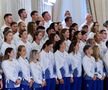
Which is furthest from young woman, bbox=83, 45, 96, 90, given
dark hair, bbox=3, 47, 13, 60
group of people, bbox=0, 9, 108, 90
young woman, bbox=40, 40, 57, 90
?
dark hair, bbox=3, 47, 13, 60

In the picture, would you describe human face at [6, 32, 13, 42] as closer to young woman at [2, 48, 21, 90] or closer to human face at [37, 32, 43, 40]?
young woman at [2, 48, 21, 90]

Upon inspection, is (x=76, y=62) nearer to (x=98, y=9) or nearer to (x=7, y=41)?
(x=7, y=41)

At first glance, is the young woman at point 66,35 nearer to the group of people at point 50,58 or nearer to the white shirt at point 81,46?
the group of people at point 50,58

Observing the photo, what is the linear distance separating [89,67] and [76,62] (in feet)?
0.76

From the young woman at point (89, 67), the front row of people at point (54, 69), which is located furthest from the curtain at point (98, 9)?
the young woman at point (89, 67)

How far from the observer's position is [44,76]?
6.07 meters

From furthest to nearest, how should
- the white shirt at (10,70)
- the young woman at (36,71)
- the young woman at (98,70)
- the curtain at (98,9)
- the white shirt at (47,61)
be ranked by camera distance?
1. the curtain at (98,9)
2. the young woman at (98,70)
3. the white shirt at (47,61)
4. the young woman at (36,71)
5. the white shirt at (10,70)

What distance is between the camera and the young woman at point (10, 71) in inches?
218

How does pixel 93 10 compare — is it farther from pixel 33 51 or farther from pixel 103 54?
pixel 33 51

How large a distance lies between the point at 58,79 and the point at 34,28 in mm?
968

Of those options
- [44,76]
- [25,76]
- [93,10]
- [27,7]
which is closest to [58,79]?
[44,76]

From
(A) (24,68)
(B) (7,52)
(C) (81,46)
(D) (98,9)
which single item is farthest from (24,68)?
(D) (98,9)

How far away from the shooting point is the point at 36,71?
5.87 meters

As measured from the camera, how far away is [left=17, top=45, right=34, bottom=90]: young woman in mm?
5734
